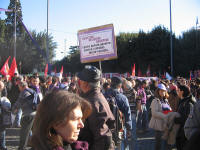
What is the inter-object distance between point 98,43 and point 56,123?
3853 mm

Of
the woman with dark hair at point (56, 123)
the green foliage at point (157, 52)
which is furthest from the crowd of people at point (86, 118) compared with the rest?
the green foliage at point (157, 52)

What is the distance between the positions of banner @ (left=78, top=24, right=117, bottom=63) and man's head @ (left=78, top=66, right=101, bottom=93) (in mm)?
2356

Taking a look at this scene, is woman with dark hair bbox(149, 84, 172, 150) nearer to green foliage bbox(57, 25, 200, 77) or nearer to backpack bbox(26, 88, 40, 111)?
backpack bbox(26, 88, 40, 111)

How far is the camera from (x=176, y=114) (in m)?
4.23

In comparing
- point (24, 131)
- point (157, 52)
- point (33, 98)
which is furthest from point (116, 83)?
point (157, 52)

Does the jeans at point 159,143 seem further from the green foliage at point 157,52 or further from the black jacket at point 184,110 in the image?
the green foliage at point 157,52

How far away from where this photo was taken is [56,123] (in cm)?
147

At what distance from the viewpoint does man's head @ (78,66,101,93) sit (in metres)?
2.70

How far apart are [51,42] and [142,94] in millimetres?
42015

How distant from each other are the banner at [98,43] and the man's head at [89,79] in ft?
7.73

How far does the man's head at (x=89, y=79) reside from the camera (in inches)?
106

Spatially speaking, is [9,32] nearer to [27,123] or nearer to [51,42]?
[51,42]

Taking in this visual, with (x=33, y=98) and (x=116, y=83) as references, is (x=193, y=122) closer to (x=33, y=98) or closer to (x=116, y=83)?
(x=116, y=83)

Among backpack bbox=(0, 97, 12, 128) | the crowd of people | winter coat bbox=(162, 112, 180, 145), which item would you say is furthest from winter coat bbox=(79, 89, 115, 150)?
backpack bbox=(0, 97, 12, 128)
